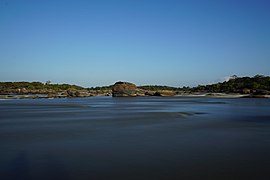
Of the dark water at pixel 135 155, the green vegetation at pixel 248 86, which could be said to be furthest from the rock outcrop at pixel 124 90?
the dark water at pixel 135 155

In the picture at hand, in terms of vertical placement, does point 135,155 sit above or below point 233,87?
below

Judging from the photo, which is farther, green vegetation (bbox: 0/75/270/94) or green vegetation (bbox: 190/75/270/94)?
green vegetation (bbox: 0/75/270/94)

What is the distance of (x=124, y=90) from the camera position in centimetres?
7612

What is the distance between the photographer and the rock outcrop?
250ft

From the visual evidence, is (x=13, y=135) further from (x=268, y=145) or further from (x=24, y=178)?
(x=268, y=145)

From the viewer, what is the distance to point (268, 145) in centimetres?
990

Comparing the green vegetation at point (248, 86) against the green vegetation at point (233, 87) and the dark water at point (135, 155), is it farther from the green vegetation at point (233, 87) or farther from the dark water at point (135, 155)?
the dark water at point (135, 155)

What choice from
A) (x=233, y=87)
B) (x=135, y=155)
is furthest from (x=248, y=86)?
(x=135, y=155)

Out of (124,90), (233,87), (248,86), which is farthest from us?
(233,87)

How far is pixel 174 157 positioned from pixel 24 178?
4.33 meters

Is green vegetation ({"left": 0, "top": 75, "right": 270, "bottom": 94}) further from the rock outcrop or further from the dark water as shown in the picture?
the dark water

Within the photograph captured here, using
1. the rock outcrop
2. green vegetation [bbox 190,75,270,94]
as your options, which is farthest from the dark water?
green vegetation [bbox 190,75,270,94]

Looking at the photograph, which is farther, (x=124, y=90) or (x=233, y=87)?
(x=233, y=87)

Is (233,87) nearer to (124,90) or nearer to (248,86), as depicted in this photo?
(248,86)
